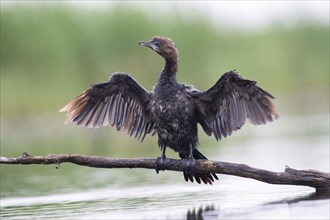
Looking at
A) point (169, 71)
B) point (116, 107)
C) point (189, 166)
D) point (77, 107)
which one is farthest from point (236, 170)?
point (77, 107)

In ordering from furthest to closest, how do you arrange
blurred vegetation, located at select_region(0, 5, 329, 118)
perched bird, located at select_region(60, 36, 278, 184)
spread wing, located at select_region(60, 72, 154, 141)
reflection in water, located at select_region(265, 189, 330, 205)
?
blurred vegetation, located at select_region(0, 5, 329, 118) < spread wing, located at select_region(60, 72, 154, 141) < perched bird, located at select_region(60, 36, 278, 184) < reflection in water, located at select_region(265, 189, 330, 205)

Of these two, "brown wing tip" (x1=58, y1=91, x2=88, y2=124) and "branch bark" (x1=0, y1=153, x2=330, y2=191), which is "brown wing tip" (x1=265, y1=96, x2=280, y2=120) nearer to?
"branch bark" (x1=0, y1=153, x2=330, y2=191)

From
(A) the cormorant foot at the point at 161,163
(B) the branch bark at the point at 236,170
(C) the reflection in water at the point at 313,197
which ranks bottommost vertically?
(C) the reflection in water at the point at 313,197

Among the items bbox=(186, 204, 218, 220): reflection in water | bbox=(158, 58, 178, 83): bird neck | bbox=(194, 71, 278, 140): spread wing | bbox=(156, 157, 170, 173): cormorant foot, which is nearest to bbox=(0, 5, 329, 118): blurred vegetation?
bbox=(158, 58, 178, 83): bird neck

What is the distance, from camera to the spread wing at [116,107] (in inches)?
425

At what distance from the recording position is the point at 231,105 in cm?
1034

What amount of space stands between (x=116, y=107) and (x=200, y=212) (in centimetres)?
187

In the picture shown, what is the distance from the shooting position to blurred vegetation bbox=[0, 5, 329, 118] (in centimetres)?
2875

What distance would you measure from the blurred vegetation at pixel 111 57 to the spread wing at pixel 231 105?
1719 centimetres

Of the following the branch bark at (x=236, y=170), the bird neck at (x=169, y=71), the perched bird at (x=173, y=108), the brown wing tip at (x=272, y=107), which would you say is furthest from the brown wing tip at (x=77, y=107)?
the brown wing tip at (x=272, y=107)

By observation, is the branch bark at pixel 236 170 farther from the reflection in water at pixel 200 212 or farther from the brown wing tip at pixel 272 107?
the brown wing tip at pixel 272 107

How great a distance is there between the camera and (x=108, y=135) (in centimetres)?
2577

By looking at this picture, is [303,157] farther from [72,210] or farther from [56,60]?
[56,60]

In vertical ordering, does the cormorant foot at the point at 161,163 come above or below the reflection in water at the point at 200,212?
above
